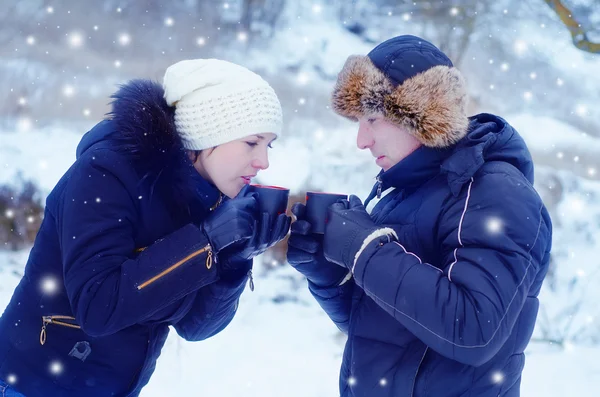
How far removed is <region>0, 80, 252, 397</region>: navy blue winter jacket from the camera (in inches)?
46.4

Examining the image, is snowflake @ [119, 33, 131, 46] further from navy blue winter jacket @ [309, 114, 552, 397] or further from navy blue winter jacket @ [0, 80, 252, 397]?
navy blue winter jacket @ [309, 114, 552, 397]

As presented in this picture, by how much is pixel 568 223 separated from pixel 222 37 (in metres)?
3.55

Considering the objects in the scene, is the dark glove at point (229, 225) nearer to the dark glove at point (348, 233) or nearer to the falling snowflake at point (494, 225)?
the dark glove at point (348, 233)

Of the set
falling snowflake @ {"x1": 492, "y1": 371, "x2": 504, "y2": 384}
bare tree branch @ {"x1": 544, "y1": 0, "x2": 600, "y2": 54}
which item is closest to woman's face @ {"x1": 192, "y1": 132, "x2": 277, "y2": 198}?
falling snowflake @ {"x1": 492, "y1": 371, "x2": 504, "y2": 384}

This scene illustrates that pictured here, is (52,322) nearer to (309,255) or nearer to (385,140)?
(309,255)

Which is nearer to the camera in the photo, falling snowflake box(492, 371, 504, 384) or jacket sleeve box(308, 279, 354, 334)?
falling snowflake box(492, 371, 504, 384)

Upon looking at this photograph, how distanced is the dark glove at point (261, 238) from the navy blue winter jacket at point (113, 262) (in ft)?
0.45

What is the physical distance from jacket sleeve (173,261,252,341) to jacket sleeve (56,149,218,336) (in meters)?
0.27

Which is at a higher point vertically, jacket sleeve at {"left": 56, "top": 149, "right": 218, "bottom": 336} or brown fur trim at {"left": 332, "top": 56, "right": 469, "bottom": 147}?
brown fur trim at {"left": 332, "top": 56, "right": 469, "bottom": 147}

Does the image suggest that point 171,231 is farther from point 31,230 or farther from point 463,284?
point 31,230

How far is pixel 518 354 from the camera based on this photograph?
1.34 metres

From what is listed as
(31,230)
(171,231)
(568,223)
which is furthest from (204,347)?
(568,223)

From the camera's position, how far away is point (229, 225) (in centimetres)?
130

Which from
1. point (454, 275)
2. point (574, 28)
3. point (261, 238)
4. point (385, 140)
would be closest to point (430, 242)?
point (454, 275)
